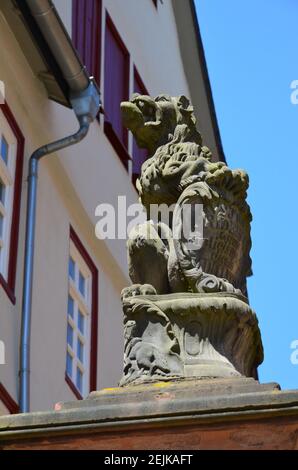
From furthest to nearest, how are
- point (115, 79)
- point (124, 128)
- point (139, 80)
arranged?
point (139, 80) < point (115, 79) < point (124, 128)

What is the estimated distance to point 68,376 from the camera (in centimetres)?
1473

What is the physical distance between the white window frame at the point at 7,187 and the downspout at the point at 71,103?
23cm

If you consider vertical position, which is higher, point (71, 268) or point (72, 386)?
point (71, 268)

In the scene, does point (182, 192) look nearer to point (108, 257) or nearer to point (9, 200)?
point (9, 200)

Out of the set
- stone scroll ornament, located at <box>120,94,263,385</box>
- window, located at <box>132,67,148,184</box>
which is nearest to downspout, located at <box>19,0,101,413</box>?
window, located at <box>132,67,148,184</box>

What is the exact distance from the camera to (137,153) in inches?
776

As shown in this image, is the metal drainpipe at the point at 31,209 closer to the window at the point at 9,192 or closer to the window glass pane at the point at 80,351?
the window at the point at 9,192

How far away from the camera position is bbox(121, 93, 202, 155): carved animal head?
8094 mm

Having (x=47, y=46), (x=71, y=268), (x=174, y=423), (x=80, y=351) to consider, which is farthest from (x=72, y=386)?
(x=174, y=423)

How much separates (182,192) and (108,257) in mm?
9390

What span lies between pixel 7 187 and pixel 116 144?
14.9ft

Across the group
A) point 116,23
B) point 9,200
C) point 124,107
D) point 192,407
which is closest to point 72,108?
point 9,200

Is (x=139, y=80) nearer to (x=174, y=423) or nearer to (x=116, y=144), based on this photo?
(x=116, y=144)

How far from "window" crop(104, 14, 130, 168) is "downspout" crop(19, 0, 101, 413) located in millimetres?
2535
